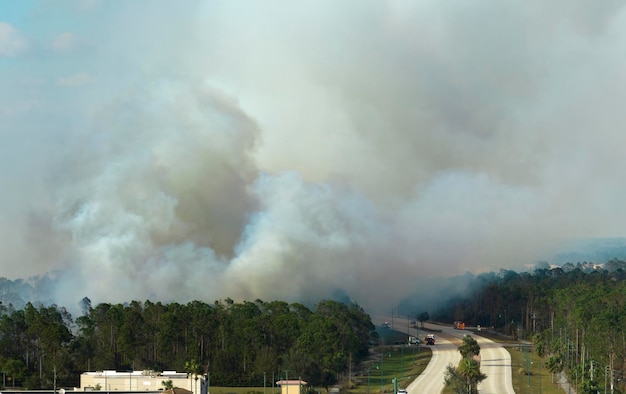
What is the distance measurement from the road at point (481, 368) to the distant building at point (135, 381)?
91.6ft

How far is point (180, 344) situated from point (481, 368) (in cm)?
4141

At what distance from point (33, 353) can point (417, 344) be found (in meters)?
70.5

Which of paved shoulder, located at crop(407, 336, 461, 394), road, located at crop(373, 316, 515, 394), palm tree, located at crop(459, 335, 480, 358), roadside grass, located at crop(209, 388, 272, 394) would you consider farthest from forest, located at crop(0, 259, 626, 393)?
palm tree, located at crop(459, 335, 480, 358)

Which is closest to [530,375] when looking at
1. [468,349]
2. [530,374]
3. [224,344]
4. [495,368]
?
[530,374]

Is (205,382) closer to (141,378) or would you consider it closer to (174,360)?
(141,378)

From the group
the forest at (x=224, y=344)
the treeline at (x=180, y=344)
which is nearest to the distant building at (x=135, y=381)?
Result: the forest at (x=224, y=344)

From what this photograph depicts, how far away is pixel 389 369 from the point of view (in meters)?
158

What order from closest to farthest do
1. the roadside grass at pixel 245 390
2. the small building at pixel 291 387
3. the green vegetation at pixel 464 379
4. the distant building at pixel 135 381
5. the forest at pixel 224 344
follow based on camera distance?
the distant building at pixel 135 381, the small building at pixel 291 387, the green vegetation at pixel 464 379, the roadside grass at pixel 245 390, the forest at pixel 224 344

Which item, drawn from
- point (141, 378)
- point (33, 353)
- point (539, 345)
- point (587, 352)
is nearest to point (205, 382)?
point (141, 378)

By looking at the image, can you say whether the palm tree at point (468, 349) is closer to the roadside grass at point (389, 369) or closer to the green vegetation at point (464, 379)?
the roadside grass at point (389, 369)

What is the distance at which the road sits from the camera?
136 meters

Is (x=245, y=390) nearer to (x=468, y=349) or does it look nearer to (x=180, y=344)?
(x=180, y=344)

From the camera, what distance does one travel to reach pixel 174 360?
145000mm

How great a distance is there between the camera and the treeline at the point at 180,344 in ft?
455
